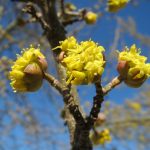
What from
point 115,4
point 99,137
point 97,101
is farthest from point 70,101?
point 115,4

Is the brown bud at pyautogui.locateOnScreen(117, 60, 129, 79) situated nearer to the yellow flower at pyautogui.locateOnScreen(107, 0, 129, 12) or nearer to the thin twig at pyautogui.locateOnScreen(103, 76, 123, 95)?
the thin twig at pyautogui.locateOnScreen(103, 76, 123, 95)

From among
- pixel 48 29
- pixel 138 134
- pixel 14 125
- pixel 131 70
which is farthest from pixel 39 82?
pixel 138 134

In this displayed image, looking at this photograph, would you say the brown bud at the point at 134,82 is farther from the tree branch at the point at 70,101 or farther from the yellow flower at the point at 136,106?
the yellow flower at the point at 136,106

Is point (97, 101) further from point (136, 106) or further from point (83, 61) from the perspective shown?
point (136, 106)

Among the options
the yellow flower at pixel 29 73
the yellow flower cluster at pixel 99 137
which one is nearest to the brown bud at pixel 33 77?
the yellow flower at pixel 29 73

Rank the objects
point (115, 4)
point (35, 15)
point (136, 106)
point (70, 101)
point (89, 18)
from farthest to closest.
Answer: point (136, 106) < point (89, 18) < point (115, 4) < point (35, 15) < point (70, 101)

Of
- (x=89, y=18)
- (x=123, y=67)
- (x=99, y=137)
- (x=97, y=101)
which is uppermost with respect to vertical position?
(x=89, y=18)

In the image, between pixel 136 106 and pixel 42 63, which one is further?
pixel 136 106
